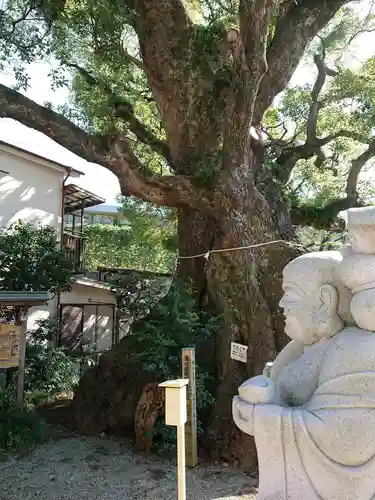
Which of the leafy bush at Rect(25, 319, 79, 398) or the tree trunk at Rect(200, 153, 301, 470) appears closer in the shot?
the tree trunk at Rect(200, 153, 301, 470)

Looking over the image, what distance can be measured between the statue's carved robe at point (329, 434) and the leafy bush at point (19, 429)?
6.43 metres

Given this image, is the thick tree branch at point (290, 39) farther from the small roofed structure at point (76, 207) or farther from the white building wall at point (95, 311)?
the white building wall at point (95, 311)

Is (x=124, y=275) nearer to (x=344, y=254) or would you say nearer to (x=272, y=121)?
(x=272, y=121)

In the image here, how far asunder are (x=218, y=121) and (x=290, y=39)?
2061mm

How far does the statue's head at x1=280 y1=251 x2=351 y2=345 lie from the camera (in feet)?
7.25

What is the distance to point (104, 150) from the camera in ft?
24.0

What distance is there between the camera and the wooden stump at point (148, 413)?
25.0 ft

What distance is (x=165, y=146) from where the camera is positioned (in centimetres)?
954

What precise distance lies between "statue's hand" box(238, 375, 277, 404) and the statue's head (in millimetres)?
302

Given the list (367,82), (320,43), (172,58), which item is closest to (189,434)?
(172,58)

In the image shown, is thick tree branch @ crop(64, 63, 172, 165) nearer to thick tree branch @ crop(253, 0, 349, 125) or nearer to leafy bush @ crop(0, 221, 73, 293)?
thick tree branch @ crop(253, 0, 349, 125)

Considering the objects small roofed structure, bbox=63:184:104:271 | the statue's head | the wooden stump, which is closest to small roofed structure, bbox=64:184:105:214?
small roofed structure, bbox=63:184:104:271

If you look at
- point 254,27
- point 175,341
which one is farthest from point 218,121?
point 175,341

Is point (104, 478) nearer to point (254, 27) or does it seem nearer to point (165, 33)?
point (254, 27)
